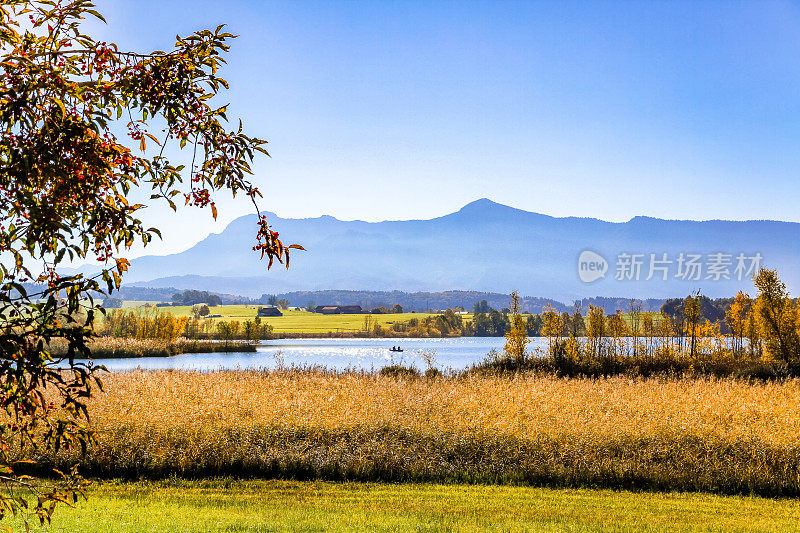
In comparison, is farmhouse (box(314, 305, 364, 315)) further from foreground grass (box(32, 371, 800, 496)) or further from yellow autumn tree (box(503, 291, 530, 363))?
foreground grass (box(32, 371, 800, 496))

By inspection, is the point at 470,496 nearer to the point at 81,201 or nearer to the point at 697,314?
the point at 81,201

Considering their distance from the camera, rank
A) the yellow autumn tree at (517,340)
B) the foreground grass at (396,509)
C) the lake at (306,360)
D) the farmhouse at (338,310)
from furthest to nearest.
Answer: the farmhouse at (338,310)
the lake at (306,360)
the yellow autumn tree at (517,340)
the foreground grass at (396,509)

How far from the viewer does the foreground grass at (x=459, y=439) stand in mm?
9562

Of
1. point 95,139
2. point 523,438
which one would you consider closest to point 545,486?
point 523,438

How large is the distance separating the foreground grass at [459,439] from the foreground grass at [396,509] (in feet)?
1.63

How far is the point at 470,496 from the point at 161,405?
21.9ft

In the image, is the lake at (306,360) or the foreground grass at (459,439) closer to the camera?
the foreground grass at (459,439)

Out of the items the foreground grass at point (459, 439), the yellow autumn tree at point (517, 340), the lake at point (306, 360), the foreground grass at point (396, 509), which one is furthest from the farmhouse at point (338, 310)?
the foreground grass at point (396, 509)

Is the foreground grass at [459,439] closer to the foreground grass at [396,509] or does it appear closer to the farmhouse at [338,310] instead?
the foreground grass at [396,509]

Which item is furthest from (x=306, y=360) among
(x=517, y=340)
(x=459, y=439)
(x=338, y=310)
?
(x=338, y=310)

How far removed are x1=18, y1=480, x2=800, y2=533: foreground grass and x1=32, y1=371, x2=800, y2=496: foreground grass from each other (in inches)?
19.6

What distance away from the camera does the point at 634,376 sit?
21000 mm

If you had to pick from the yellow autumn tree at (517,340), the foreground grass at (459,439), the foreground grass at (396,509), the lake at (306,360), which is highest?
the yellow autumn tree at (517,340)

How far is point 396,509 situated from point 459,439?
9.19 ft
